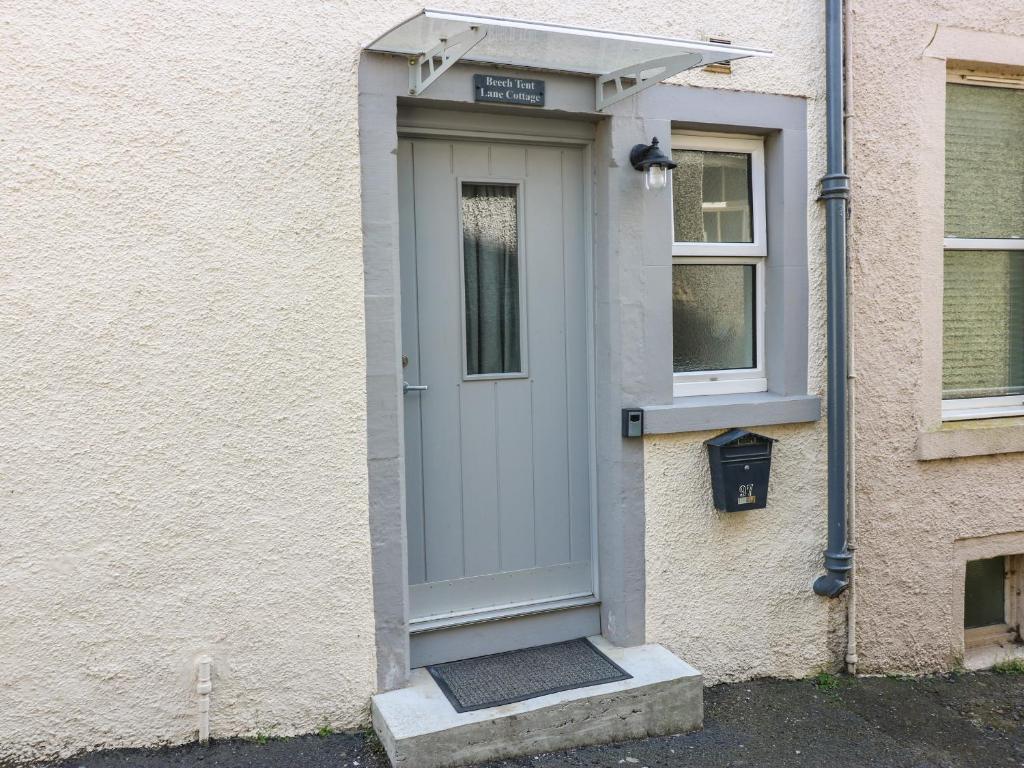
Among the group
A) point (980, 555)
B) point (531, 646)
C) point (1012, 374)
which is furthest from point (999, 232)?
point (531, 646)

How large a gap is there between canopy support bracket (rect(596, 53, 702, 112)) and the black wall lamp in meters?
0.25

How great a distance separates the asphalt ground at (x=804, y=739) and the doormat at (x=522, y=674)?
26 centimetres

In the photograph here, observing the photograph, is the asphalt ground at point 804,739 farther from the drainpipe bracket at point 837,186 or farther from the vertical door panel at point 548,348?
the drainpipe bracket at point 837,186

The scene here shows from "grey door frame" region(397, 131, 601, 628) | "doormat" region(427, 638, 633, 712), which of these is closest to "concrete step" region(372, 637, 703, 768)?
"doormat" region(427, 638, 633, 712)

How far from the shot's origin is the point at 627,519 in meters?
4.20

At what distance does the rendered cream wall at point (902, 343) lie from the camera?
179 inches

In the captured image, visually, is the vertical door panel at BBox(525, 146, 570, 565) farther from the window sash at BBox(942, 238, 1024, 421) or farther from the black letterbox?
the window sash at BBox(942, 238, 1024, 421)

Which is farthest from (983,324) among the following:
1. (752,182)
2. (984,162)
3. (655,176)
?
(655,176)

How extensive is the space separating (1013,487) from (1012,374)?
68 cm

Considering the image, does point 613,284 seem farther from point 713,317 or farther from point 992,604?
point 992,604

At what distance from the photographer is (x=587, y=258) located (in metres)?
4.30

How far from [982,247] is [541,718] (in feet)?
11.6

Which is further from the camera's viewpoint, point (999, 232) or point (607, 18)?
point (999, 232)

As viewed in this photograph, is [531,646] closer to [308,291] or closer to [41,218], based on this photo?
[308,291]
